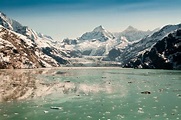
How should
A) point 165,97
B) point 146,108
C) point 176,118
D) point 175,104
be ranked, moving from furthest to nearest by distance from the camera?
point 165,97
point 175,104
point 146,108
point 176,118

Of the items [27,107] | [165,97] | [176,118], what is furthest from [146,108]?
[27,107]

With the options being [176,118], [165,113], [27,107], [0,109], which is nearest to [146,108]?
[165,113]

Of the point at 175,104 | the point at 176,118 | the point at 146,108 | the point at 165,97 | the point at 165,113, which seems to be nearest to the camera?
the point at 176,118

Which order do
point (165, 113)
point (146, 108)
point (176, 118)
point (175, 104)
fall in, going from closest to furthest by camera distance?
point (176, 118) < point (165, 113) < point (146, 108) < point (175, 104)

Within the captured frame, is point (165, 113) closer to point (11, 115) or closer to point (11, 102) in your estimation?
point (11, 115)

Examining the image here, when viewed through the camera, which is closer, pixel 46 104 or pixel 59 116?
pixel 59 116

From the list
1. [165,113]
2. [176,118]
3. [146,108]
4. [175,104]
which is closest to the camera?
[176,118]

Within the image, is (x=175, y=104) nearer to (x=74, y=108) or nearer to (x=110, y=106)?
(x=110, y=106)

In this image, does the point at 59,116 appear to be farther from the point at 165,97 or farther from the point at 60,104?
the point at 165,97

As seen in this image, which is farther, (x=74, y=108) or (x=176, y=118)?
(x=74, y=108)
